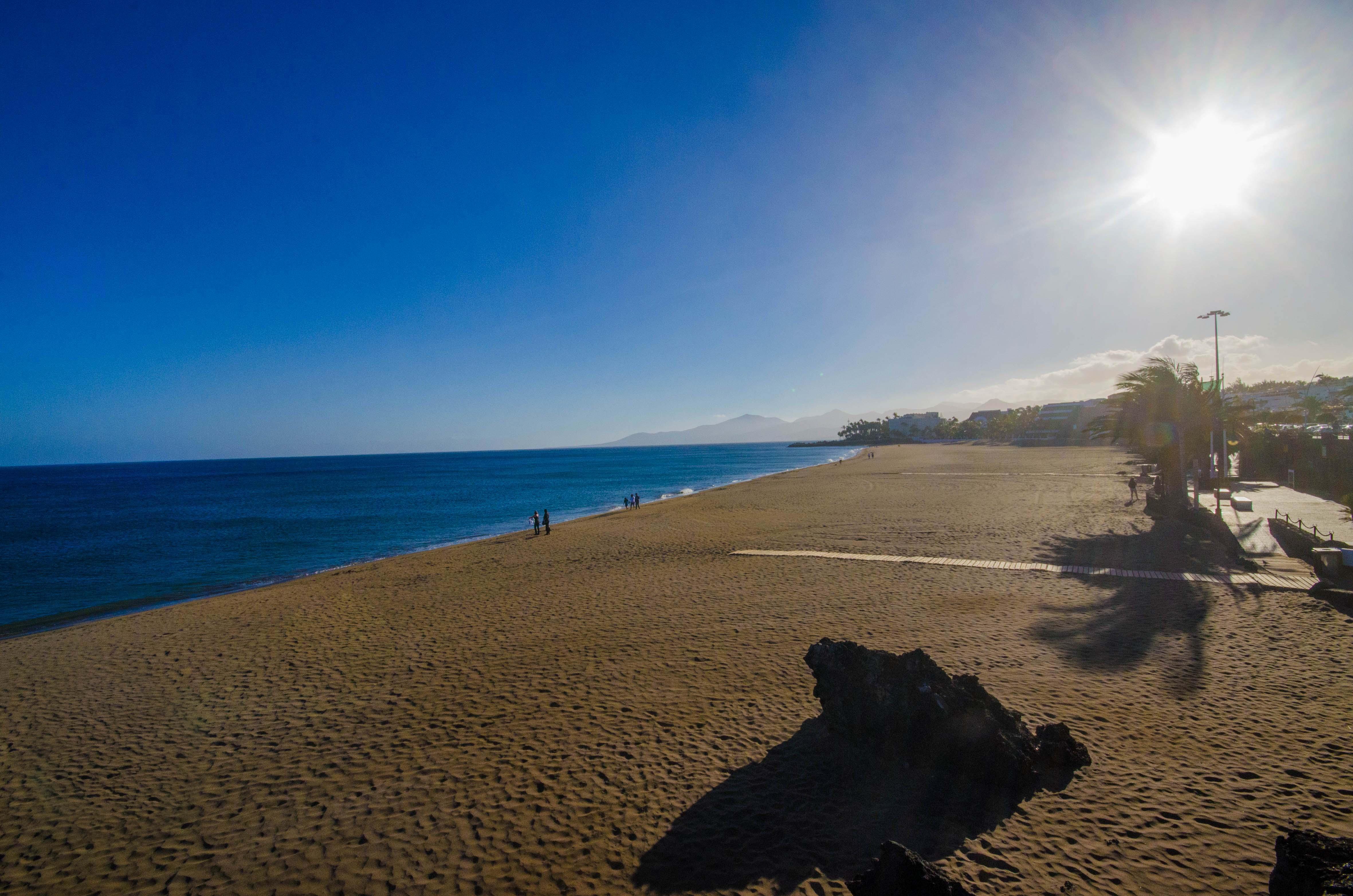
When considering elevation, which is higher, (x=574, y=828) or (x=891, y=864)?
(x=891, y=864)

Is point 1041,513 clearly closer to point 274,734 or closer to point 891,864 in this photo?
point 891,864

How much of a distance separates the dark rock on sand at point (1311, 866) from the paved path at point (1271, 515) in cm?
1411

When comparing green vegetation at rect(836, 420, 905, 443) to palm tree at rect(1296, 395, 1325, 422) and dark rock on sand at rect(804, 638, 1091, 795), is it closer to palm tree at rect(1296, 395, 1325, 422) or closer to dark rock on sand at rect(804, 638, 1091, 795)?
palm tree at rect(1296, 395, 1325, 422)

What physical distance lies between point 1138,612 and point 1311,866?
8676 millimetres

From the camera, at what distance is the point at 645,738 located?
679 cm

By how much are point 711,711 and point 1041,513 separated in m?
20.6

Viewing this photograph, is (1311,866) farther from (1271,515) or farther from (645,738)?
(1271,515)

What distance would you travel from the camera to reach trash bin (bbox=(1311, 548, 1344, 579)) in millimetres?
10805

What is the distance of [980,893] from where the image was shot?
14.0 ft

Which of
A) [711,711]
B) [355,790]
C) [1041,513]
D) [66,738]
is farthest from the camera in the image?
[1041,513]

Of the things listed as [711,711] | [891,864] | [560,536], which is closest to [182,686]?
[711,711]

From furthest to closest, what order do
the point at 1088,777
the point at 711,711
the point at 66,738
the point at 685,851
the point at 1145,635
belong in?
the point at 1145,635 → the point at 66,738 → the point at 711,711 → the point at 1088,777 → the point at 685,851

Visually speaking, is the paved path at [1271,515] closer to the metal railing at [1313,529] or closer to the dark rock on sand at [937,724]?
the metal railing at [1313,529]

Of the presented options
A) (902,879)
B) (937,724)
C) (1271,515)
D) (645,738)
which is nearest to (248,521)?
(645,738)
